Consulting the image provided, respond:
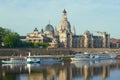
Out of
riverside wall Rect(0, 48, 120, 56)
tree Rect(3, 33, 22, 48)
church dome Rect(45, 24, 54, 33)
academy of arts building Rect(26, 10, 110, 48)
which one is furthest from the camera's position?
church dome Rect(45, 24, 54, 33)

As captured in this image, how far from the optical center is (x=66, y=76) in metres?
55.7

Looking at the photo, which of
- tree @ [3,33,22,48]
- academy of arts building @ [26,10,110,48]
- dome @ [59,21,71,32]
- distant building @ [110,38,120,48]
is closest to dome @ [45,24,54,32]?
academy of arts building @ [26,10,110,48]

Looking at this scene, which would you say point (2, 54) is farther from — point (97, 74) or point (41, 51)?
point (97, 74)

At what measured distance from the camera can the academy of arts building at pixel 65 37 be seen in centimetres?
13438

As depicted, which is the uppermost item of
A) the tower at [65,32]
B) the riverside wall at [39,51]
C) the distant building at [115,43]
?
the tower at [65,32]

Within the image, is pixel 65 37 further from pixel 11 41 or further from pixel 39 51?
pixel 11 41

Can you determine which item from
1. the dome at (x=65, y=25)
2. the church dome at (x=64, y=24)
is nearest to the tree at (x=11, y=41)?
the church dome at (x=64, y=24)

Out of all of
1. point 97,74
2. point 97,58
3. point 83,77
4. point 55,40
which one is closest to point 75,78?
point 83,77

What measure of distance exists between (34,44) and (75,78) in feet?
215

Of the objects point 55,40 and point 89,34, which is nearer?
point 55,40

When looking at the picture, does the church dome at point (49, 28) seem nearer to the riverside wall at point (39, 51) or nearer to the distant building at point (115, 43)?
the riverside wall at point (39, 51)

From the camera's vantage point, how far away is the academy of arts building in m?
134

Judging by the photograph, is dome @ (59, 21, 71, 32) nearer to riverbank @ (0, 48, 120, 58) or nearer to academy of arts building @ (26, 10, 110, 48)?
academy of arts building @ (26, 10, 110, 48)

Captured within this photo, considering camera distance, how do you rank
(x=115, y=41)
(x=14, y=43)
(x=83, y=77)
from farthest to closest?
(x=115, y=41) → (x=14, y=43) → (x=83, y=77)
